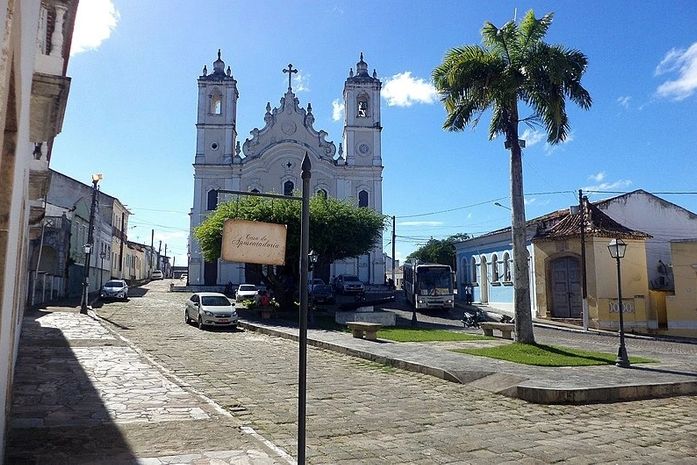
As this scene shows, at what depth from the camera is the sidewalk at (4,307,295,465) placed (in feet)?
18.1

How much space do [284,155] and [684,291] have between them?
32563mm

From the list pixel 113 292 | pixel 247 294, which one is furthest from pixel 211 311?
pixel 113 292

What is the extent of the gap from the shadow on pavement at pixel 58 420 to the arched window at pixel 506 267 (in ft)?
82.6

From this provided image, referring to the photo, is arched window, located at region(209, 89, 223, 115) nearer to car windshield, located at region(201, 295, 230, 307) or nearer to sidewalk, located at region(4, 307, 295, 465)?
car windshield, located at region(201, 295, 230, 307)

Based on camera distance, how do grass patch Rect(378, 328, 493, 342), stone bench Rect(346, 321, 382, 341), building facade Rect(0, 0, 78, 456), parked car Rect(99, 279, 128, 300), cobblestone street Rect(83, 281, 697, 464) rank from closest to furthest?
building facade Rect(0, 0, 78, 456) < cobblestone street Rect(83, 281, 697, 464) < stone bench Rect(346, 321, 382, 341) < grass patch Rect(378, 328, 493, 342) < parked car Rect(99, 279, 128, 300)

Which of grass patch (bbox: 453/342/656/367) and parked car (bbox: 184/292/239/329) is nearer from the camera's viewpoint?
grass patch (bbox: 453/342/656/367)

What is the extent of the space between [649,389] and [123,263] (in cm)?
5451

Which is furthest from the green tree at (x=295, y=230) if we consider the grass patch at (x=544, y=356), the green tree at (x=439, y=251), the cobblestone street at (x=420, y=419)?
the green tree at (x=439, y=251)

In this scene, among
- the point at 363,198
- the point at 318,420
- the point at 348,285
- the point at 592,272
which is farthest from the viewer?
the point at 363,198

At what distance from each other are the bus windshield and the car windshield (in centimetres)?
1194

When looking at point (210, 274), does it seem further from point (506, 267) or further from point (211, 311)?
point (211, 311)

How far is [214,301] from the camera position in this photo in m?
22.7

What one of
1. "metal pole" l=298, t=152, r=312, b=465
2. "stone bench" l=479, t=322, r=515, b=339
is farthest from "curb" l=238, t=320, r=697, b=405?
"stone bench" l=479, t=322, r=515, b=339

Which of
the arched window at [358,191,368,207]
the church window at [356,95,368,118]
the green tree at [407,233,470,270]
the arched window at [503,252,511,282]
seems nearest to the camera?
the arched window at [503,252,511,282]
